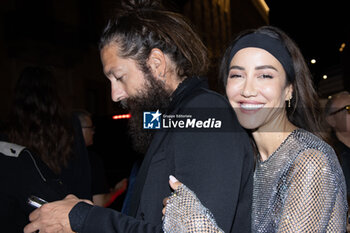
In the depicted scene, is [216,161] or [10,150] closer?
[216,161]

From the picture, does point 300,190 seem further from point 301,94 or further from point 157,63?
point 157,63

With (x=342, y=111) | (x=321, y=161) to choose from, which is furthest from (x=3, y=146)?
(x=342, y=111)

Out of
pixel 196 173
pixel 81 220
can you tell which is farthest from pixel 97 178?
pixel 196 173

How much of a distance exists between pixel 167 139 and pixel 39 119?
1473 mm

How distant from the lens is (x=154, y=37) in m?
1.75

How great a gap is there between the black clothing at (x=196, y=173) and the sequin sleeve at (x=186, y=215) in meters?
0.04

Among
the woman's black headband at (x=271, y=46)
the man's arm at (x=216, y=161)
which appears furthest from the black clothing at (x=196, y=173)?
the woman's black headband at (x=271, y=46)

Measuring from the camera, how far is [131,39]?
1.73 metres

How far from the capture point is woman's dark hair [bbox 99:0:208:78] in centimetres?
173

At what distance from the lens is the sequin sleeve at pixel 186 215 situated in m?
1.18

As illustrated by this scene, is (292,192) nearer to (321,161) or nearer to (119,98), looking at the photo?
(321,161)

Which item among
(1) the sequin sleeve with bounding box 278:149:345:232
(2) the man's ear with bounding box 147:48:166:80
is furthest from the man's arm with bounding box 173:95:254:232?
(2) the man's ear with bounding box 147:48:166:80

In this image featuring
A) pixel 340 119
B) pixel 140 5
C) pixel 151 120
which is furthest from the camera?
pixel 340 119

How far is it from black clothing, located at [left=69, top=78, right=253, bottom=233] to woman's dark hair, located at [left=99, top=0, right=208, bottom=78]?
13.6 inches
